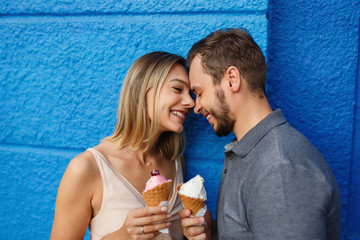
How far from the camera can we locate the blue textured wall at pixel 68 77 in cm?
211

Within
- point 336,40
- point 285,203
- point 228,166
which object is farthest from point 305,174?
point 336,40

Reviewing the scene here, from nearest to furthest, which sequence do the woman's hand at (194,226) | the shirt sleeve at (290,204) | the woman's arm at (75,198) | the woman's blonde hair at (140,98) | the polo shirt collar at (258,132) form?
1. the shirt sleeve at (290,204)
2. the polo shirt collar at (258,132)
3. the woman's hand at (194,226)
4. the woman's arm at (75,198)
5. the woman's blonde hair at (140,98)

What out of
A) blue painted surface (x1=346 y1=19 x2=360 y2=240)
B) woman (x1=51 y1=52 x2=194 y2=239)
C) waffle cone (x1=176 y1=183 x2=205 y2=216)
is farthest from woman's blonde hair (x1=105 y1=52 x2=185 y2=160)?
blue painted surface (x1=346 y1=19 x2=360 y2=240)

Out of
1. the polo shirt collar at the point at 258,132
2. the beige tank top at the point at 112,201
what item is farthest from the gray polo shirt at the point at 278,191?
the beige tank top at the point at 112,201

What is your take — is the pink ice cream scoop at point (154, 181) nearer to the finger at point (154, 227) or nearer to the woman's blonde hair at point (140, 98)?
the finger at point (154, 227)

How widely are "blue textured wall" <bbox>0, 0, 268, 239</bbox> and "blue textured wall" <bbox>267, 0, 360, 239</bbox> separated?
0.30 metres

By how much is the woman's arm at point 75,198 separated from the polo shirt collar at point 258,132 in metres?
0.89

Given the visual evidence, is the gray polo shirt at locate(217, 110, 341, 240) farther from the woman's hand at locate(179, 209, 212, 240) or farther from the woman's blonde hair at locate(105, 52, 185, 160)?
the woman's blonde hair at locate(105, 52, 185, 160)

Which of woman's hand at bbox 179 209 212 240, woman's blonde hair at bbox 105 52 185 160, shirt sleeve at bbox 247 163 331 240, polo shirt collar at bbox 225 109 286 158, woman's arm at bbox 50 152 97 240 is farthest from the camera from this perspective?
woman's blonde hair at bbox 105 52 185 160

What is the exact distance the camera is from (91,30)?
7.51ft

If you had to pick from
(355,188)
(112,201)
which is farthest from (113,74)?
(355,188)

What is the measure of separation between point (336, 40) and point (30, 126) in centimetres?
260

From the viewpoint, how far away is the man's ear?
5.05 feet

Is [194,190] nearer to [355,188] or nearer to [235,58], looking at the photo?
[235,58]
